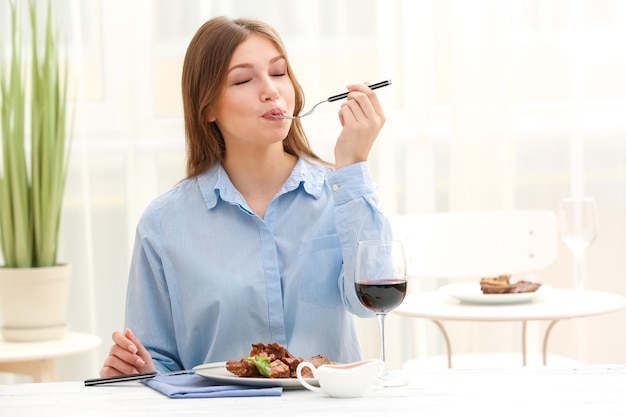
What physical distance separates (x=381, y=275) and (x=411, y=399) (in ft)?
0.58

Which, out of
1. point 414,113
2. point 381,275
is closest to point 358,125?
point 381,275

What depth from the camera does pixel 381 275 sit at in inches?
54.2

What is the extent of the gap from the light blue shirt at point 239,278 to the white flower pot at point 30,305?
133 centimetres

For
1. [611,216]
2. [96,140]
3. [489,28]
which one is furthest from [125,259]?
[611,216]

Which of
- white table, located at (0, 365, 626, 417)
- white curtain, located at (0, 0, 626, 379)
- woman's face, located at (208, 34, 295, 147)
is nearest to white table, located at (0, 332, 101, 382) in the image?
white curtain, located at (0, 0, 626, 379)

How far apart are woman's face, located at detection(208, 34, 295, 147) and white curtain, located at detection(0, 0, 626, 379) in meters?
1.63

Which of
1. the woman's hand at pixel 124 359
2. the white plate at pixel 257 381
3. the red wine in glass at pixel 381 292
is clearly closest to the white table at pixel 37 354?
the woman's hand at pixel 124 359

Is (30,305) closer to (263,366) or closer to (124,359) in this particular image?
Answer: (124,359)

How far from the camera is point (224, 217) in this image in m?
1.96

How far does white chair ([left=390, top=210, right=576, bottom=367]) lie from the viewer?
131 inches

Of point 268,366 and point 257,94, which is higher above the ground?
point 257,94

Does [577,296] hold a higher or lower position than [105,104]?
lower

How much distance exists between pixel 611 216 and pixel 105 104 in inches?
76.4

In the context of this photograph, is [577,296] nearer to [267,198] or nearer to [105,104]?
[267,198]
